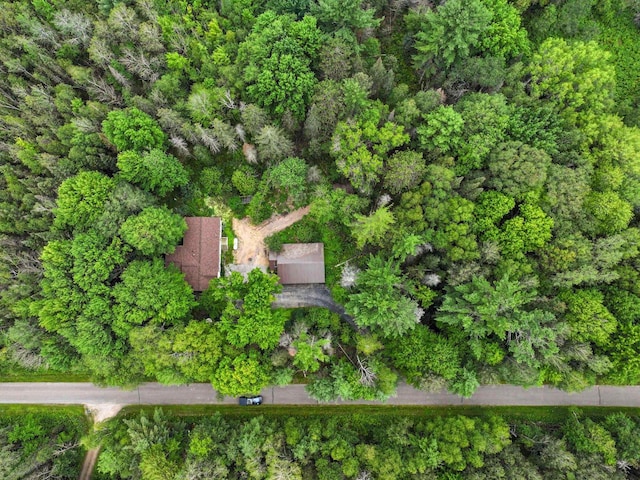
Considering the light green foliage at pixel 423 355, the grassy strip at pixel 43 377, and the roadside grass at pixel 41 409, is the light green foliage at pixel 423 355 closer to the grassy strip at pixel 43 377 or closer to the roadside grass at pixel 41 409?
the grassy strip at pixel 43 377

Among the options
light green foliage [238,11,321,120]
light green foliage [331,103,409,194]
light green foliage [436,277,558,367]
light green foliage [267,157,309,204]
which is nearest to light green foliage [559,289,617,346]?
light green foliage [436,277,558,367]

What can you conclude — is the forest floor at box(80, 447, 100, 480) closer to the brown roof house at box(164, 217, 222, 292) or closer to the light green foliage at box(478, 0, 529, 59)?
the brown roof house at box(164, 217, 222, 292)

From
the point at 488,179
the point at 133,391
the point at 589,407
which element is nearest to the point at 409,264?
the point at 488,179

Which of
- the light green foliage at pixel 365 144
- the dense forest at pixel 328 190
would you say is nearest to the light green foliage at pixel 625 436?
the dense forest at pixel 328 190

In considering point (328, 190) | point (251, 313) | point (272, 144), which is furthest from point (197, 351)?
point (272, 144)

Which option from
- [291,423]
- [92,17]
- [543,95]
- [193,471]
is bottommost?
[193,471]

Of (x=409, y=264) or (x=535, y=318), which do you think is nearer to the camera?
(x=535, y=318)

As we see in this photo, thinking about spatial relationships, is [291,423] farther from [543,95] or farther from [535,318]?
[543,95]
